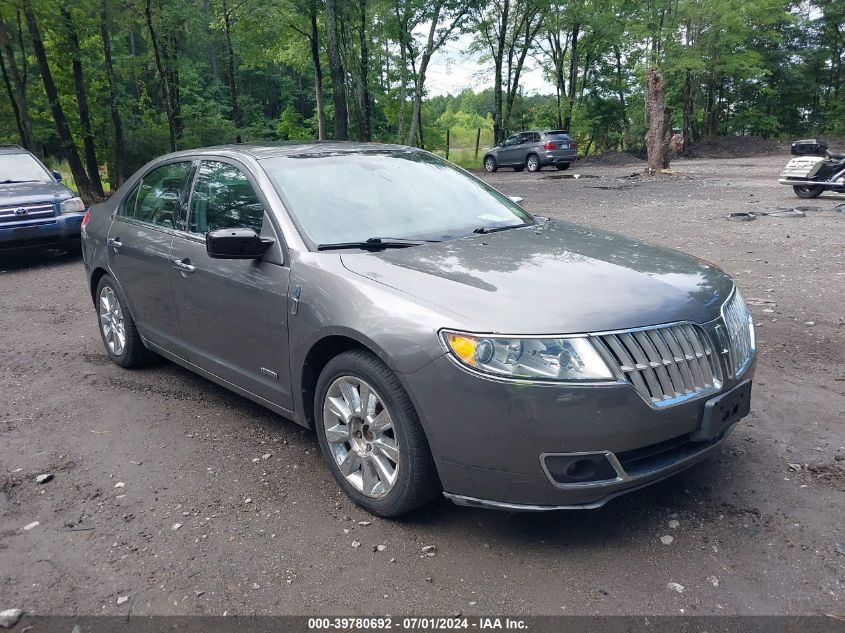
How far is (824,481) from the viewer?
338cm

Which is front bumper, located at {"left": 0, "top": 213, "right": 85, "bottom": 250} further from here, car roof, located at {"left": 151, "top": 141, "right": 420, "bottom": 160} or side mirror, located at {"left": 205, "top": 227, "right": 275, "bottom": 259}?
side mirror, located at {"left": 205, "top": 227, "right": 275, "bottom": 259}

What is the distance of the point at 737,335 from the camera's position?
321 cm

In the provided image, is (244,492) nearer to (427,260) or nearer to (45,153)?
(427,260)

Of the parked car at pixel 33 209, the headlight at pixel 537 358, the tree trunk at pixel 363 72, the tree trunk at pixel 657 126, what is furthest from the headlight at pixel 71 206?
the tree trunk at pixel 363 72

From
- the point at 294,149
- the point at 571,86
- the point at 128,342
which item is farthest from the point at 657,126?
the point at 571,86

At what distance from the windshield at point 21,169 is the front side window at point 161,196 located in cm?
666

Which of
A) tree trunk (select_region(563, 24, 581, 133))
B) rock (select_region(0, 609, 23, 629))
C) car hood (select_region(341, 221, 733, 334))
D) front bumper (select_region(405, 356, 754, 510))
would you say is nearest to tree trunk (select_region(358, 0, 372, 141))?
tree trunk (select_region(563, 24, 581, 133))

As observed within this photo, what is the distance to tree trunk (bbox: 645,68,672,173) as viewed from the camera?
64.9 ft

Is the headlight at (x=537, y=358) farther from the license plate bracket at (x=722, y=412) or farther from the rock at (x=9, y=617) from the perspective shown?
the rock at (x=9, y=617)

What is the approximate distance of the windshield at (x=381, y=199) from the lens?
3.73m

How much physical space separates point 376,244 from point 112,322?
2.96m

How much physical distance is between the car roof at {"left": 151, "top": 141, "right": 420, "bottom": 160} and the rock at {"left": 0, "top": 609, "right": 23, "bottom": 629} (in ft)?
8.68

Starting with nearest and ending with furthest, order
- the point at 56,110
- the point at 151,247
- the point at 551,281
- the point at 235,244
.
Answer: the point at 551,281
the point at 235,244
the point at 151,247
the point at 56,110

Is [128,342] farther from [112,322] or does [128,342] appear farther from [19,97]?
[19,97]
